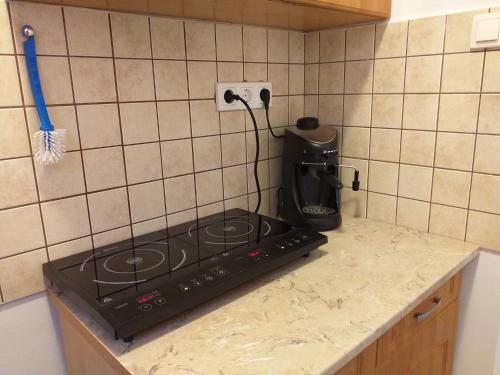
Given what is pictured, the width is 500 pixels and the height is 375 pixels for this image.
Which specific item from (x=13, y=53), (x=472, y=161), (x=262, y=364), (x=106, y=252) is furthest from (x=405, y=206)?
(x=13, y=53)

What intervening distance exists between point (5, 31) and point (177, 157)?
51 centimetres

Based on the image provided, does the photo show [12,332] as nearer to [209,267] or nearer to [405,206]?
[209,267]

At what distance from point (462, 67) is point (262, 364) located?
3.05ft

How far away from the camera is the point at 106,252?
100 cm

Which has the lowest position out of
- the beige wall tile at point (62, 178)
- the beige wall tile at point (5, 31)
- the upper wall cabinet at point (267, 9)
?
the beige wall tile at point (62, 178)

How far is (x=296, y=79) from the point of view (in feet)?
4.74

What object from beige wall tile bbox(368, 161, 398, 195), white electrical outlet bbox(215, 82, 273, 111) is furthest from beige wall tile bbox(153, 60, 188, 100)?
beige wall tile bbox(368, 161, 398, 195)

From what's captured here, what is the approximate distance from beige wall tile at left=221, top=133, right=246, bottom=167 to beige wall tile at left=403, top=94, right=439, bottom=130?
52 centimetres

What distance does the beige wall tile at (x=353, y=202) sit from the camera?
1.38m

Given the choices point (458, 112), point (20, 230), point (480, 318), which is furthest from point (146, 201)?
point (480, 318)

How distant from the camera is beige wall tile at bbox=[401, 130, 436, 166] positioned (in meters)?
1.17

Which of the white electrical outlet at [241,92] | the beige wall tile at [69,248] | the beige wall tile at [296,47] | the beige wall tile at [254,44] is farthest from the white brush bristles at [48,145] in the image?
the beige wall tile at [296,47]

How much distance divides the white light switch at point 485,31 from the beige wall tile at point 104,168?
0.97 metres

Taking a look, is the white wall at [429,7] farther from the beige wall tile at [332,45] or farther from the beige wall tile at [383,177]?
the beige wall tile at [383,177]
